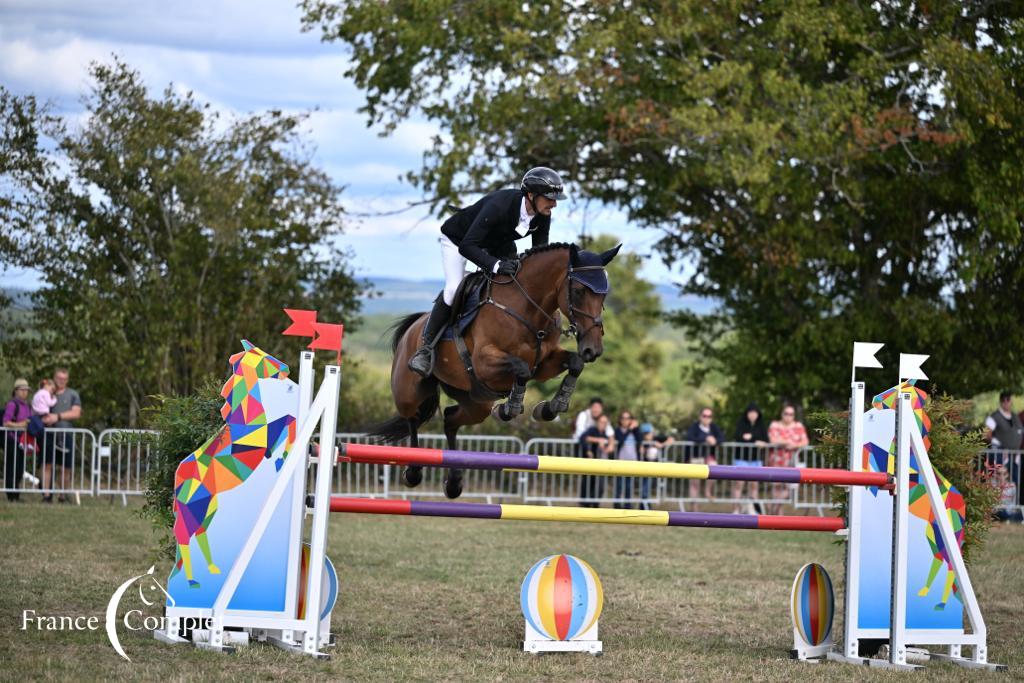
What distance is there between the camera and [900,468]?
6.13 m

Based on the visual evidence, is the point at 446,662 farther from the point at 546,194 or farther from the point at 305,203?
the point at 305,203

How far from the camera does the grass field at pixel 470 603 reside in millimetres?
5402

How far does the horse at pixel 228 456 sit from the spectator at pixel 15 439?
8270mm

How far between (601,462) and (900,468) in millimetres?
1645

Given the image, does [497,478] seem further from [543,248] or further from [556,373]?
[543,248]

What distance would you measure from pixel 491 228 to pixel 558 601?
Answer: 2.17m

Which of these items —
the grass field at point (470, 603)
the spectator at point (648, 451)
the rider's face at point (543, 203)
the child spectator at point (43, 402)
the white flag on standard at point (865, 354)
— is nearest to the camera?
the grass field at point (470, 603)

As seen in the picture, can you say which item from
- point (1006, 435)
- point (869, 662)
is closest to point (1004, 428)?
point (1006, 435)

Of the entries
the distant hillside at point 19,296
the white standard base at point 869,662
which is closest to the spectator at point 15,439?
the distant hillside at point 19,296

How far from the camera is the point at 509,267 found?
6824 mm

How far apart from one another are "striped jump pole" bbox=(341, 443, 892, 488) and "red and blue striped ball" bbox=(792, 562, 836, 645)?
2.04ft

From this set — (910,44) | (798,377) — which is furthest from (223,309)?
(910,44)

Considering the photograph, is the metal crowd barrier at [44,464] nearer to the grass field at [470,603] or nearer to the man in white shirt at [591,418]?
the grass field at [470,603]

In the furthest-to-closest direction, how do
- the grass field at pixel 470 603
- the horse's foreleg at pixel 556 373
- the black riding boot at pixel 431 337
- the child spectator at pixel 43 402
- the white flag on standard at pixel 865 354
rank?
1. the child spectator at pixel 43 402
2. the black riding boot at pixel 431 337
3. the horse's foreleg at pixel 556 373
4. the white flag on standard at pixel 865 354
5. the grass field at pixel 470 603
